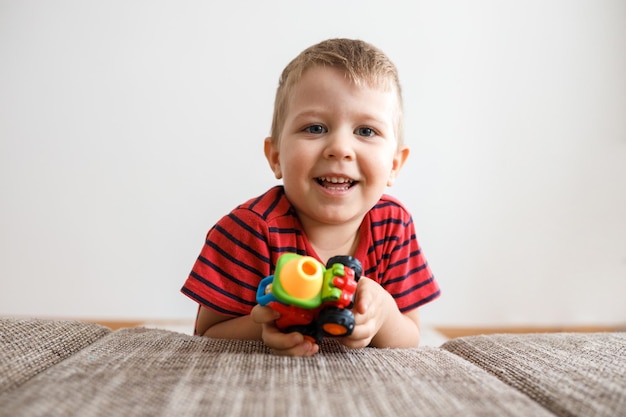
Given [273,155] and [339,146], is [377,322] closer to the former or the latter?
[339,146]

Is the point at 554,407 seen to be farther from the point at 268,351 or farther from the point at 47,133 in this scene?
the point at 47,133

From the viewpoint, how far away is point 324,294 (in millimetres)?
666

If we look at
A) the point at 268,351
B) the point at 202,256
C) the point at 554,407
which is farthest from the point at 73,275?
the point at 554,407

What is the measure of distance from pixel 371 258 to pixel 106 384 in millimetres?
606

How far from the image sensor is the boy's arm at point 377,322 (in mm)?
733

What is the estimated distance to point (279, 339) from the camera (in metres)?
0.71

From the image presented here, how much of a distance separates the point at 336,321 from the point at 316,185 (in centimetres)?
36

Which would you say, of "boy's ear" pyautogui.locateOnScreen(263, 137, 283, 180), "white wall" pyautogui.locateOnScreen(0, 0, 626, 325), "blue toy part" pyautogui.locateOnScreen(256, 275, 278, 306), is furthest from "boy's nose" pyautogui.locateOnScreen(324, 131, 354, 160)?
"white wall" pyautogui.locateOnScreen(0, 0, 626, 325)

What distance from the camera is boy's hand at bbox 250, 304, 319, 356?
70cm

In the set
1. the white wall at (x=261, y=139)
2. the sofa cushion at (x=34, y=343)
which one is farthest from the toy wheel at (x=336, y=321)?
the white wall at (x=261, y=139)

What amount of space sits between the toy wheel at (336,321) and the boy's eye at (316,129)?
1.25ft

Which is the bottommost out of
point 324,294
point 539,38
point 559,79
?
point 324,294

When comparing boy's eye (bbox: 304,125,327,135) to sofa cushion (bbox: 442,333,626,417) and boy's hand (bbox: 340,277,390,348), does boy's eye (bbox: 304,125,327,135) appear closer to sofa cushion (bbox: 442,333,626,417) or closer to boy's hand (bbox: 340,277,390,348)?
boy's hand (bbox: 340,277,390,348)

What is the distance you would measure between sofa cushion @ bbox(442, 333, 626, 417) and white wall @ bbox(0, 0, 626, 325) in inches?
49.2
